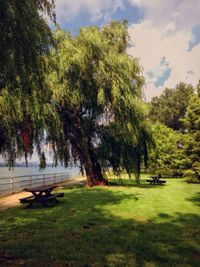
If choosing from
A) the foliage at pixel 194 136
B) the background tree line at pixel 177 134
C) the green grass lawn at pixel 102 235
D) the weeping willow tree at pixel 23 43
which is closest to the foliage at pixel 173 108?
the background tree line at pixel 177 134

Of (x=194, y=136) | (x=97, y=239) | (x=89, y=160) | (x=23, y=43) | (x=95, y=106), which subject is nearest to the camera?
(x=23, y=43)

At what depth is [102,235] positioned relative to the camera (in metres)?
8.07

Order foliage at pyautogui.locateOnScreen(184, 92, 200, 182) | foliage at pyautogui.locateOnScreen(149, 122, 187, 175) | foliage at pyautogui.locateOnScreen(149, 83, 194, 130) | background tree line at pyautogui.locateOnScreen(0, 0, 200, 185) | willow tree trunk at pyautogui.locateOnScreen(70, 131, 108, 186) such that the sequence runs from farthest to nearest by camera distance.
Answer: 1. foliage at pyautogui.locateOnScreen(149, 83, 194, 130)
2. foliage at pyautogui.locateOnScreen(149, 122, 187, 175)
3. foliage at pyautogui.locateOnScreen(184, 92, 200, 182)
4. willow tree trunk at pyautogui.locateOnScreen(70, 131, 108, 186)
5. background tree line at pyautogui.locateOnScreen(0, 0, 200, 185)

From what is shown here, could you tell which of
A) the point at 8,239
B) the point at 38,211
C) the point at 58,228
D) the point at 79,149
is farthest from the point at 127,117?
the point at 8,239

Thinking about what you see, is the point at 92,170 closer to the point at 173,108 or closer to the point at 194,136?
the point at 194,136

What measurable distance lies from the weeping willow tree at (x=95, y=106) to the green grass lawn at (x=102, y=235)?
23.8 feet

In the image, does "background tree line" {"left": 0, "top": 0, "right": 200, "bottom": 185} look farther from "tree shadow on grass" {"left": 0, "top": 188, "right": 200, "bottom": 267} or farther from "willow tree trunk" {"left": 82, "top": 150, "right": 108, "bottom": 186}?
"tree shadow on grass" {"left": 0, "top": 188, "right": 200, "bottom": 267}

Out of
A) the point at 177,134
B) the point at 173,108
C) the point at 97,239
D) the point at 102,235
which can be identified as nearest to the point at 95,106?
the point at 102,235

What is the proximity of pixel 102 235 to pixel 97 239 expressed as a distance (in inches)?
15.8

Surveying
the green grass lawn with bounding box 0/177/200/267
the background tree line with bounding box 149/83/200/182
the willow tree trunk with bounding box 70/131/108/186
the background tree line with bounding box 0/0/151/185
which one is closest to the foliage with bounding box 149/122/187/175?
the background tree line with bounding box 149/83/200/182

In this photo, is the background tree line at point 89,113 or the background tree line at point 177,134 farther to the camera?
the background tree line at point 177,134

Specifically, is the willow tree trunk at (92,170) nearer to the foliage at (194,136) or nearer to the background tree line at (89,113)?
the background tree line at (89,113)

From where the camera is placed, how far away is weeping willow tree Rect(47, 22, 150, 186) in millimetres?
19203

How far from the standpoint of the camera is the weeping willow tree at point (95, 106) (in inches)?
756
